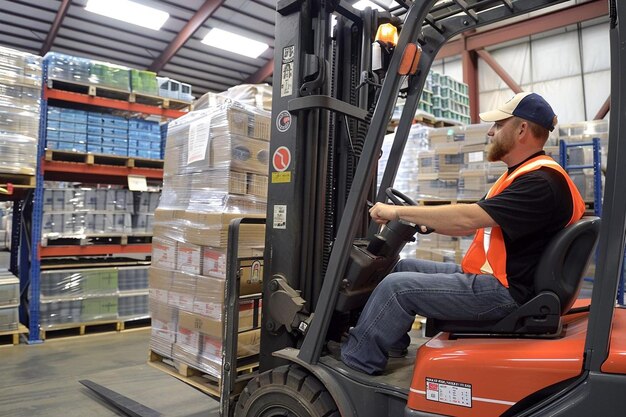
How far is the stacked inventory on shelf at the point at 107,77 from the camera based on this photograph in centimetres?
622

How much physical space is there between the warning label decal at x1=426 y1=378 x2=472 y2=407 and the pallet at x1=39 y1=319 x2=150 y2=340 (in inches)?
223

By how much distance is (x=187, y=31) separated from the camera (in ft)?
41.0

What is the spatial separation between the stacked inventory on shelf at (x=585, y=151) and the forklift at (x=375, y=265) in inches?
163

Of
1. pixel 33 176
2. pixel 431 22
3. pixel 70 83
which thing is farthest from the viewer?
pixel 70 83

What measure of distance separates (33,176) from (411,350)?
527 centimetres

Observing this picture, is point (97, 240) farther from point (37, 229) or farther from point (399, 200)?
point (399, 200)

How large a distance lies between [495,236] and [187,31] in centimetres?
1222

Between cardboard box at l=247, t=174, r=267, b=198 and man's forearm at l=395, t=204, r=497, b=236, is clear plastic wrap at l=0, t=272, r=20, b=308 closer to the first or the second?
cardboard box at l=247, t=174, r=267, b=198


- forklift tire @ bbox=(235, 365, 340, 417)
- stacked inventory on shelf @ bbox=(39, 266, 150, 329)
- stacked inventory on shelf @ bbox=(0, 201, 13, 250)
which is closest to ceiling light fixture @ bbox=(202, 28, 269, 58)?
stacked inventory on shelf @ bbox=(0, 201, 13, 250)

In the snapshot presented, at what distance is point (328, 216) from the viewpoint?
107 inches

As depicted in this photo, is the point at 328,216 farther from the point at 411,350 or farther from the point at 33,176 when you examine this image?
the point at 33,176

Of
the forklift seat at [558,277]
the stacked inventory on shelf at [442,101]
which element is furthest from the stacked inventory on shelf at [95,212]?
the forklift seat at [558,277]

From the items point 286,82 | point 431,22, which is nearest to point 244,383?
point 286,82

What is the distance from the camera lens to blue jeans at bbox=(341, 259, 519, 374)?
205 cm
